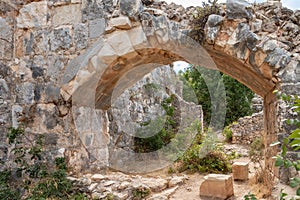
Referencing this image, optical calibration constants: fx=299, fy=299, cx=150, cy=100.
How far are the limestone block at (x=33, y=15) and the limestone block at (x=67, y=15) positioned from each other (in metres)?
0.14

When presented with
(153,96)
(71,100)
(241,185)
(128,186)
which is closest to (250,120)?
(153,96)

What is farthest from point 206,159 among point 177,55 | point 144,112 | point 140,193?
point 177,55

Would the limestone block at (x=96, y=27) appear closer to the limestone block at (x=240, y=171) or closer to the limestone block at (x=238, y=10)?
the limestone block at (x=238, y=10)

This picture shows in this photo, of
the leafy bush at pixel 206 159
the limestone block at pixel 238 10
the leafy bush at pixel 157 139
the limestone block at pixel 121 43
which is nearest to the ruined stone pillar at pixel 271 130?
the limestone block at pixel 238 10

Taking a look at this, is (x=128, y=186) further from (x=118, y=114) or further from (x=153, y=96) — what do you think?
(x=153, y=96)

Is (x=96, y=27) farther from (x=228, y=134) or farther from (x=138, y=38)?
(x=228, y=134)

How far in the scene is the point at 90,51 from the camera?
3422 millimetres

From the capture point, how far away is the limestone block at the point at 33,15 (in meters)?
3.61

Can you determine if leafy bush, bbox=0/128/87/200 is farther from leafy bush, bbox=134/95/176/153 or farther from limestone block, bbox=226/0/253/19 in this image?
leafy bush, bbox=134/95/176/153

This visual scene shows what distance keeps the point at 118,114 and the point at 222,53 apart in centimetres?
387

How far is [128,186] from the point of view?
12.7 feet

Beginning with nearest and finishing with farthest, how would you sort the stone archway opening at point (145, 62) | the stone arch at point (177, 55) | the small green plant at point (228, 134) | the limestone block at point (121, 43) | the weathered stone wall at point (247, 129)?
the stone arch at point (177, 55), the stone archway opening at point (145, 62), the limestone block at point (121, 43), the weathered stone wall at point (247, 129), the small green plant at point (228, 134)

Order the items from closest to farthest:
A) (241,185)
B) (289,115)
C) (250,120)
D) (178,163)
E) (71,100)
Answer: (289,115) < (71,100) < (241,185) < (178,163) < (250,120)

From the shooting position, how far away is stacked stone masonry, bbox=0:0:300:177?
120 inches
